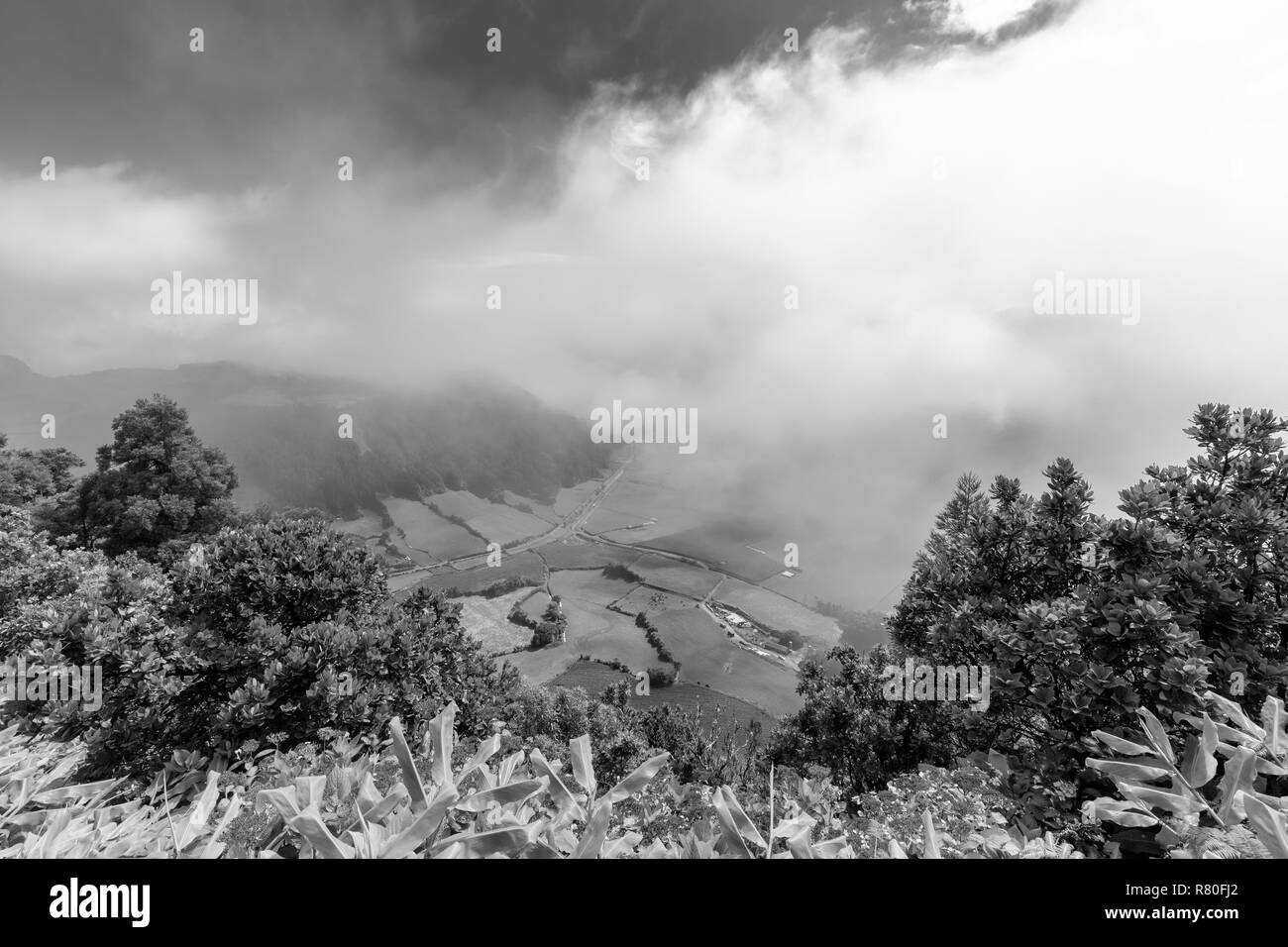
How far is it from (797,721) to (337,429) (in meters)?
94.6

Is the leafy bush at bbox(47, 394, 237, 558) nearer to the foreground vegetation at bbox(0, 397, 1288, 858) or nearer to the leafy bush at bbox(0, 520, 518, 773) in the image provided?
the foreground vegetation at bbox(0, 397, 1288, 858)

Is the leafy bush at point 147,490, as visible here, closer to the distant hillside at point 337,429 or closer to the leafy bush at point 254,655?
the leafy bush at point 254,655

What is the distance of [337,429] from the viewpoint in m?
87.6

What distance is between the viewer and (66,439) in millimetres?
90125

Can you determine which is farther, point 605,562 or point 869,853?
point 605,562

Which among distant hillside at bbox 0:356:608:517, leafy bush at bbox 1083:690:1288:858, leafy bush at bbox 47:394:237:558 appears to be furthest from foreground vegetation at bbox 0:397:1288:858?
distant hillside at bbox 0:356:608:517

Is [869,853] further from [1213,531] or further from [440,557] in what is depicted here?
[440,557]

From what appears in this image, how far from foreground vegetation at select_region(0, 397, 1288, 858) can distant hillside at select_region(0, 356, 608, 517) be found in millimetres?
68003

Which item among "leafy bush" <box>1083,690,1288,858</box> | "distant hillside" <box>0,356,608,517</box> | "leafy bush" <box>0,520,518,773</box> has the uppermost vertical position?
"distant hillside" <box>0,356,608,517</box>

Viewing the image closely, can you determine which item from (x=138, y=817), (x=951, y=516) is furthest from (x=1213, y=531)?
(x=138, y=817)

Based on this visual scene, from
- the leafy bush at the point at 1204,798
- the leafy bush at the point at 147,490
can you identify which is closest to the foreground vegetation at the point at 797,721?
the leafy bush at the point at 1204,798

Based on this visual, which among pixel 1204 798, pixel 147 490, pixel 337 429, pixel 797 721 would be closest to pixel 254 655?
pixel 1204 798

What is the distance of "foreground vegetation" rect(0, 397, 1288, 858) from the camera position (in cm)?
190
